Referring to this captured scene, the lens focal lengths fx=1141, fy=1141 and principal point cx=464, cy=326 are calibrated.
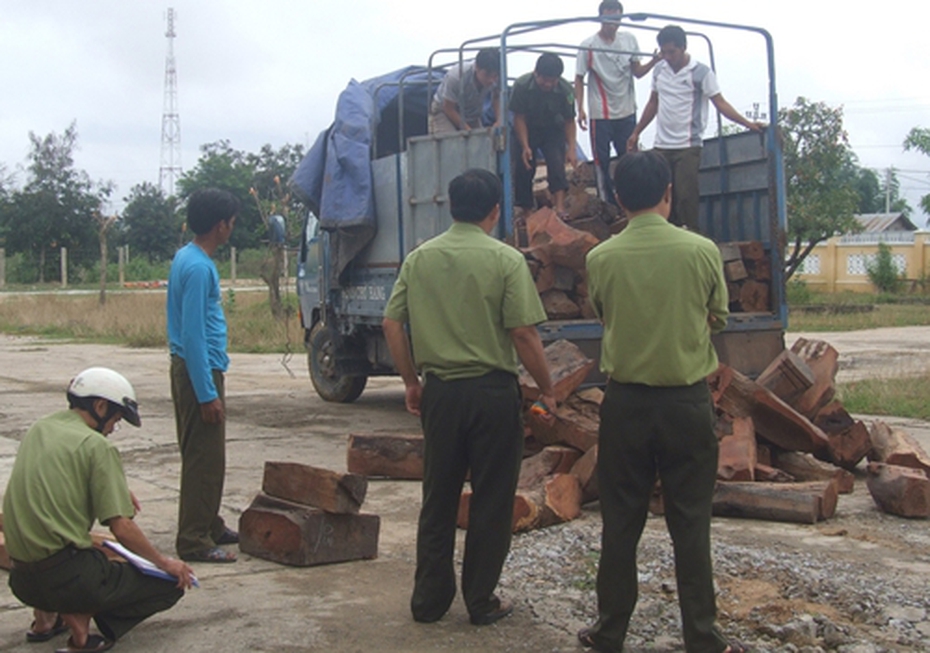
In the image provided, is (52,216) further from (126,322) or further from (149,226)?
(126,322)

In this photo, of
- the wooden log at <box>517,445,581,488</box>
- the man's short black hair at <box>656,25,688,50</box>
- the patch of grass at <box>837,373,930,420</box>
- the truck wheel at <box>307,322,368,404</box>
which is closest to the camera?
the wooden log at <box>517,445,581,488</box>

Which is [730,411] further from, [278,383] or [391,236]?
[278,383]

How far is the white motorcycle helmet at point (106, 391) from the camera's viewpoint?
4.43 metres

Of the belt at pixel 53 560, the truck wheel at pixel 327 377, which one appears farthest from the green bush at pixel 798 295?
the belt at pixel 53 560

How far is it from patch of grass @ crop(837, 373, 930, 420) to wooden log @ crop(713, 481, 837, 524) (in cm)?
482

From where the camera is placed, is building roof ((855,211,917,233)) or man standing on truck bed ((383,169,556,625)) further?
building roof ((855,211,917,233))

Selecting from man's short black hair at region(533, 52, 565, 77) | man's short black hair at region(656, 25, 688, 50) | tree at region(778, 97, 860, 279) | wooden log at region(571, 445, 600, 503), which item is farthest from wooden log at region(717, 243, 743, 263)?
tree at region(778, 97, 860, 279)

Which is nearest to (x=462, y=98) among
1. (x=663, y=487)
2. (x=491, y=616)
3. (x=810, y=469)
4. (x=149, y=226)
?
(x=810, y=469)

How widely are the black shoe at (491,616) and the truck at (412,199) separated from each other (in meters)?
3.75

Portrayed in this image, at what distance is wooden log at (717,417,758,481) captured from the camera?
6.91m

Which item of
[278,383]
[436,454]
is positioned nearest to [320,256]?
[278,383]

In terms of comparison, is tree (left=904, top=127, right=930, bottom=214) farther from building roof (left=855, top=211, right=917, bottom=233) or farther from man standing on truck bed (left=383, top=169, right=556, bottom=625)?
man standing on truck bed (left=383, top=169, right=556, bottom=625)

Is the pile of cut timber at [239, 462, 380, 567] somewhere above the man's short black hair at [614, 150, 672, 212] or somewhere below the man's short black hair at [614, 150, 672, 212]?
below

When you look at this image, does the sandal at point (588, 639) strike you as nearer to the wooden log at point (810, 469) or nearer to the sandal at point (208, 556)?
the sandal at point (208, 556)
